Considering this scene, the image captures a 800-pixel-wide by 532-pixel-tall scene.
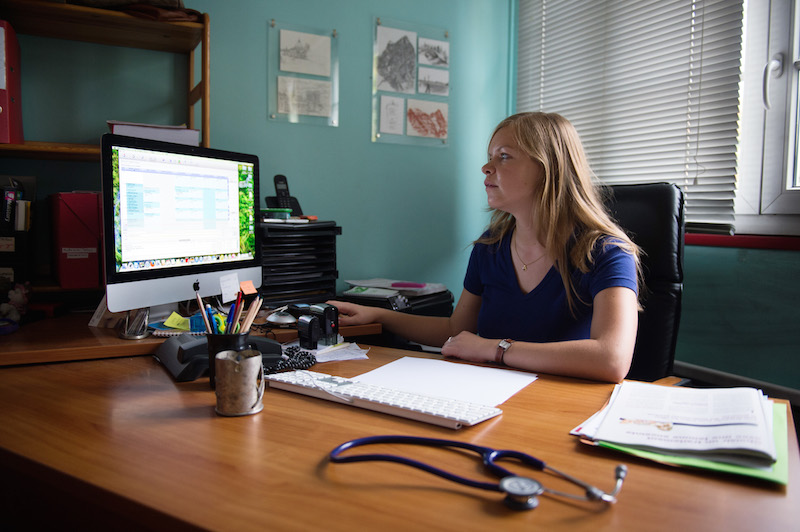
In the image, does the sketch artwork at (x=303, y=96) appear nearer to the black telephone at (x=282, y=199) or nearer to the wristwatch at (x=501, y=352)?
the black telephone at (x=282, y=199)

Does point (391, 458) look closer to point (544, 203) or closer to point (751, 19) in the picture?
point (544, 203)

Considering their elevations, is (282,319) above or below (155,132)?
below

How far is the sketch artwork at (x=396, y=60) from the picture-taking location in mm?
2223

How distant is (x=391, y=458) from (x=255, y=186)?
1.07 metres

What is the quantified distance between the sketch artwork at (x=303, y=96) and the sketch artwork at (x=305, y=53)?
0.13 ft

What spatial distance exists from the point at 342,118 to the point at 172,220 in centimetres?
105

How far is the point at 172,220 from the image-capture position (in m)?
1.29

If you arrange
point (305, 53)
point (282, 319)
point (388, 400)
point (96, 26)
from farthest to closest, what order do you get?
point (305, 53), point (96, 26), point (282, 319), point (388, 400)

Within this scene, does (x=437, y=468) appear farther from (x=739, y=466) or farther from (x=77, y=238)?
(x=77, y=238)

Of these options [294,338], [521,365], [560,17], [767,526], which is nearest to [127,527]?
[294,338]

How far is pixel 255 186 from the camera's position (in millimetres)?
1538

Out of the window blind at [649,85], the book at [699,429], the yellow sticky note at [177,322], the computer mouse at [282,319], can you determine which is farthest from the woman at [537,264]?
the window blind at [649,85]

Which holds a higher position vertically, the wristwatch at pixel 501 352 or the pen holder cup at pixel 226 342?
the pen holder cup at pixel 226 342

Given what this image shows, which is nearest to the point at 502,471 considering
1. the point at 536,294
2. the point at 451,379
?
the point at 451,379
